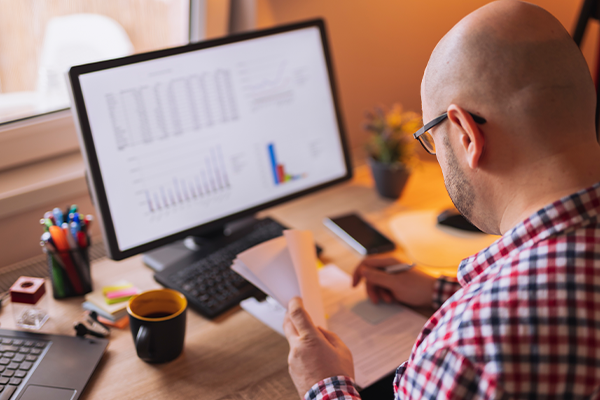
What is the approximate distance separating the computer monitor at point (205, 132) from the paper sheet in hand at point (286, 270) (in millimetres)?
229

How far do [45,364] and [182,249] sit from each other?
1.37ft

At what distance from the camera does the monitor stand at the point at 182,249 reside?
111 centimetres

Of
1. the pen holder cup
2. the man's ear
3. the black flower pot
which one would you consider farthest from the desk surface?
the man's ear

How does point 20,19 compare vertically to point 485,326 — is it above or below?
above

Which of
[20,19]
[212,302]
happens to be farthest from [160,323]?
[20,19]

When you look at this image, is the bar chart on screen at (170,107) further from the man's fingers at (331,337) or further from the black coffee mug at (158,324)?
the man's fingers at (331,337)

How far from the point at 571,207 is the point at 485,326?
175 millimetres

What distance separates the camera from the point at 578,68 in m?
0.63

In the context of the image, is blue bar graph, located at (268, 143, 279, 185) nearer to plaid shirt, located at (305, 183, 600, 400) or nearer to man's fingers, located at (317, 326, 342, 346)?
man's fingers, located at (317, 326, 342, 346)

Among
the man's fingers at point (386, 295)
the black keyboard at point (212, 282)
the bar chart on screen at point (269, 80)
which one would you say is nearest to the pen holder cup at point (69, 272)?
the black keyboard at point (212, 282)

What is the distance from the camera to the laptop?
0.73 metres

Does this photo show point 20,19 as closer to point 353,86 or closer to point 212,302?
point 212,302

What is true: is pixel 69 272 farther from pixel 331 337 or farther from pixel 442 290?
pixel 442 290

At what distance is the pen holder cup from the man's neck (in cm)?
78
